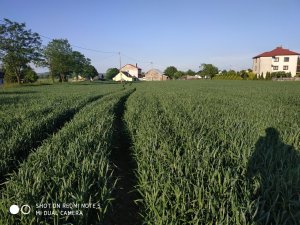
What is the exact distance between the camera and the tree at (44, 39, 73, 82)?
6469cm

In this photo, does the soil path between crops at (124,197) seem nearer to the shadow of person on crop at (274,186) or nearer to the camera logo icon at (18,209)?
the camera logo icon at (18,209)

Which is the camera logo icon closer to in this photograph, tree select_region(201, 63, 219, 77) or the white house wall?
the white house wall

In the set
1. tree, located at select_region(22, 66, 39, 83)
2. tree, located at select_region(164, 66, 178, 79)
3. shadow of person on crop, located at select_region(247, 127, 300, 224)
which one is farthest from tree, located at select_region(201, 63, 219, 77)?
shadow of person on crop, located at select_region(247, 127, 300, 224)

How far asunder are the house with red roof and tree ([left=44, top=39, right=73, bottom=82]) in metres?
63.0

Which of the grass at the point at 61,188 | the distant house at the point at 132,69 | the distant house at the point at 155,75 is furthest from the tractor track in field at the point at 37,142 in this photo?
the distant house at the point at 132,69

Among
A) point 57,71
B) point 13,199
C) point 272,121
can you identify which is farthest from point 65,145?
point 57,71

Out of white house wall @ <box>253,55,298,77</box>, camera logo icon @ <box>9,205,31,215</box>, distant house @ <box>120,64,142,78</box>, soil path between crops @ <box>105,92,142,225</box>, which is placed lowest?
soil path between crops @ <box>105,92,142,225</box>

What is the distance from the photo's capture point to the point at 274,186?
2.98 m

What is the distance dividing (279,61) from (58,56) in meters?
71.2

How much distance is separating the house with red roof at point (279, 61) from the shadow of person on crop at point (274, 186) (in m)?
82.4

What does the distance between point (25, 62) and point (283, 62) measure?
77.8 metres

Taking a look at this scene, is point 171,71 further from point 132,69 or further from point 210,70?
point 210,70

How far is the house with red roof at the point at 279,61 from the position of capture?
7712cm

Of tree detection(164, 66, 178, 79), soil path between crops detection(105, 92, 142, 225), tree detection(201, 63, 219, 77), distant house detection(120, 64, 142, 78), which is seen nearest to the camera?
soil path between crops detection(105, 92, 142, 225)
